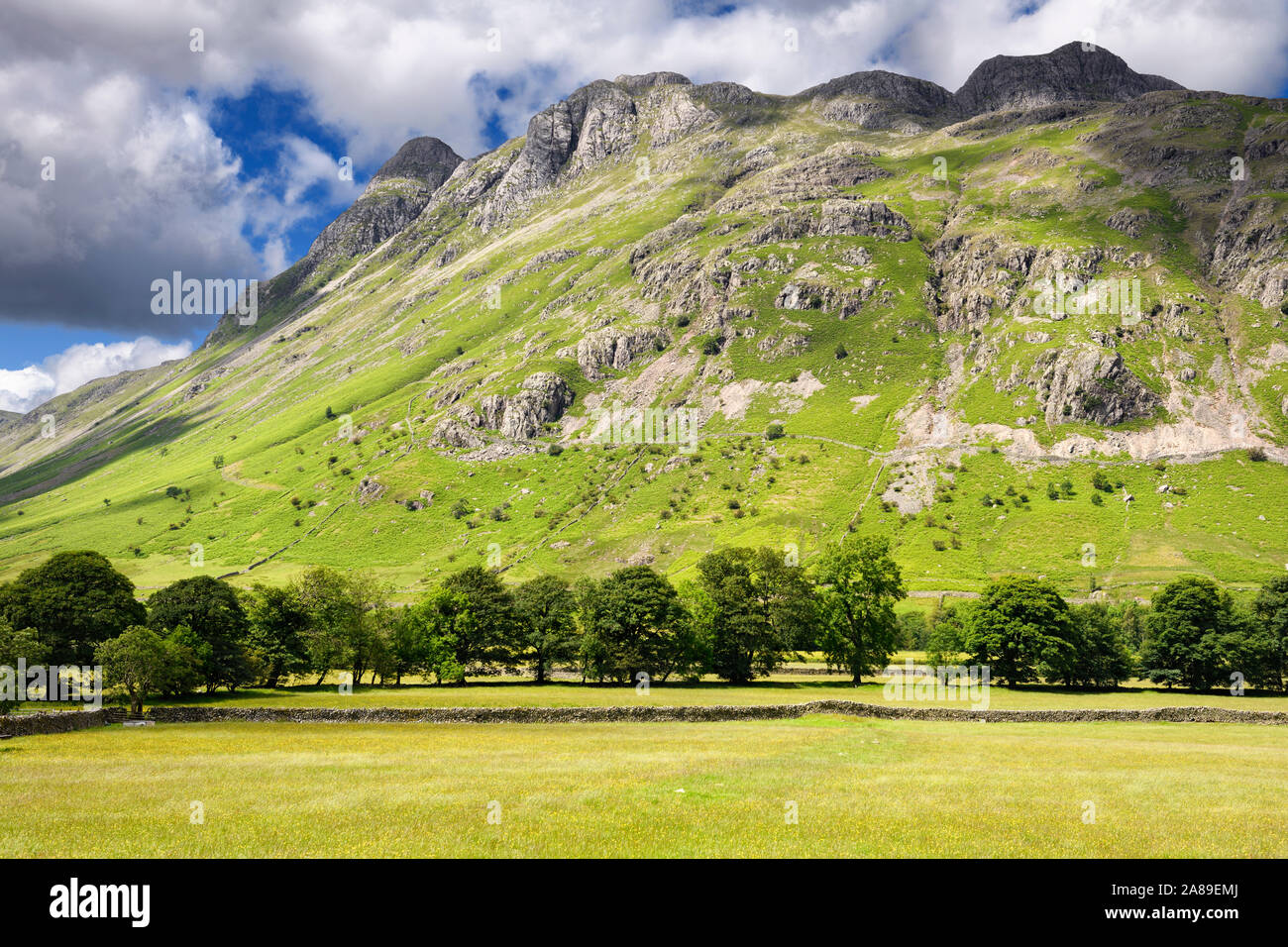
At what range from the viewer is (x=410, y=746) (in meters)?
41.8

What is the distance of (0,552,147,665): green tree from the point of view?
218 ft

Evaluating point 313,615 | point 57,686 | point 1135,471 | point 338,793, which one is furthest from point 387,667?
point 1135,471

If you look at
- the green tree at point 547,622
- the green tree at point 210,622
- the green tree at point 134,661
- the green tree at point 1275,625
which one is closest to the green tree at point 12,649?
the green tree at point 134,661

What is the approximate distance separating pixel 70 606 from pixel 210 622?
1196cm

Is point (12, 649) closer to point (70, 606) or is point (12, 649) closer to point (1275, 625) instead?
point (70, 606)

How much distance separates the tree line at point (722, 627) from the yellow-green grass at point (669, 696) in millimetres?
2773

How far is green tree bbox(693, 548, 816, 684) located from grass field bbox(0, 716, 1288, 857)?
43.5 meters

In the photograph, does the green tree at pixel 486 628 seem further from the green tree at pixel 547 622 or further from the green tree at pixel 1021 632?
the green tree at pixel 1021 632

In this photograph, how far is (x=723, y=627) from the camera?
92125 mm

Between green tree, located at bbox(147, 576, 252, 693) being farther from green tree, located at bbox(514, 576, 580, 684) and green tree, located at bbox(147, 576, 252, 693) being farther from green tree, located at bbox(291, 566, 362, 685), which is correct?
green tree, located at bbox(514, 576, 580, 684)

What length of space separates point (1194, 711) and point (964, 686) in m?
27.4

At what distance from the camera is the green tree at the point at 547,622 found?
9225 cm

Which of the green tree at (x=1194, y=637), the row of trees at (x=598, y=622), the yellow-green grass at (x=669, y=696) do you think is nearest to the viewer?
the yellow-green grass at (x=669, y=696)

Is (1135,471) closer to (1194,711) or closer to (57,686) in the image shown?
(1194,711)
